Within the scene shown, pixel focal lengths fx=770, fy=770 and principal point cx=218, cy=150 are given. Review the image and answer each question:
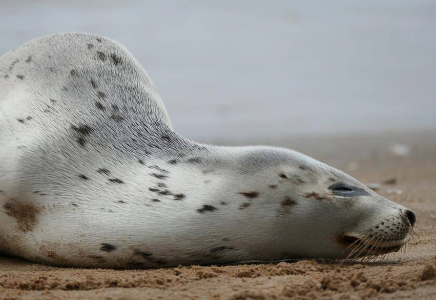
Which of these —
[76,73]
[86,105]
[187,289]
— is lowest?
[187,289]

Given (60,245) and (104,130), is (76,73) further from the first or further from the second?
(60,245)

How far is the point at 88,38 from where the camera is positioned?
488 cm

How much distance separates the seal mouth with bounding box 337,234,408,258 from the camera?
3.73 meters

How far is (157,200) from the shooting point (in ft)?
12.2

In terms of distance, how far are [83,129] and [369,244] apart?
1.59m

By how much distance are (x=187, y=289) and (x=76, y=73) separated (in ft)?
5.73

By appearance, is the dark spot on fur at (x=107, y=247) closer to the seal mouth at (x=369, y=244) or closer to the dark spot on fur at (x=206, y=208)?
the dark spot on fur at (x=206, y=208)

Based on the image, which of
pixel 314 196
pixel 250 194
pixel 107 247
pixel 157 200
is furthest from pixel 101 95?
pixel 314 196

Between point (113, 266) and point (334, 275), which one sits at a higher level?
point (113, 266)

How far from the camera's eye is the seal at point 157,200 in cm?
366

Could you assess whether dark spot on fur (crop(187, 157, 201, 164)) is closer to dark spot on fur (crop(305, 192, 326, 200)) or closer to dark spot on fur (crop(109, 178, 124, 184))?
dark spot on fur (crop(109, 178, 124, 184))

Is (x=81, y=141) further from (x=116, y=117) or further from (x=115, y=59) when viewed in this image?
(x=115, y=59)

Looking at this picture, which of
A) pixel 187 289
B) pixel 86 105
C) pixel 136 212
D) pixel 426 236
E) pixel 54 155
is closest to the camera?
pixel 187 289

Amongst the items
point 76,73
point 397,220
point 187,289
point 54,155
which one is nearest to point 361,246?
point 397,220
